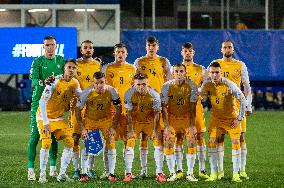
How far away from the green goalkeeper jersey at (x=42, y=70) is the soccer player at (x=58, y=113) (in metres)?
A: 0.22

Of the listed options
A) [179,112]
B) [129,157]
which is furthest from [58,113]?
[179,112]

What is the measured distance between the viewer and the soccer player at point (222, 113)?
1086cm

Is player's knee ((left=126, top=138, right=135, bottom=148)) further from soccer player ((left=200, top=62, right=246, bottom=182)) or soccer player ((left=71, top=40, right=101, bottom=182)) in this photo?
soccer player ((left=200, top=62, right=246, bottom=182))

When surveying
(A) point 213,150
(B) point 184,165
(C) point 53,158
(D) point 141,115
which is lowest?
(B) point 184,165

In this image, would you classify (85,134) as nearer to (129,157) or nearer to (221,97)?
(129,157)

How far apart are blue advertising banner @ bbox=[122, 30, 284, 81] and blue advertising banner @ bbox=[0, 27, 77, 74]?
369cm

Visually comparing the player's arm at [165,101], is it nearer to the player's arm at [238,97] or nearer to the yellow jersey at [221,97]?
the yellow jersey at [221,97]

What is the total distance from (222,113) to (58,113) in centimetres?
226

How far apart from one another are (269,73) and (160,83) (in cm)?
1681

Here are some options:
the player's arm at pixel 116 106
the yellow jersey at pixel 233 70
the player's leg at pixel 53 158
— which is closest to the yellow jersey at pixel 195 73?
the yellow jersey at pixel 233 70

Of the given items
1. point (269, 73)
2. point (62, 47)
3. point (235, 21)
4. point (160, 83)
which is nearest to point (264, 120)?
point (269, 73)

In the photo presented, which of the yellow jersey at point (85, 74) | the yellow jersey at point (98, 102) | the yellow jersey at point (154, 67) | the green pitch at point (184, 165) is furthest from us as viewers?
the yellow jersey at point (154, 67)

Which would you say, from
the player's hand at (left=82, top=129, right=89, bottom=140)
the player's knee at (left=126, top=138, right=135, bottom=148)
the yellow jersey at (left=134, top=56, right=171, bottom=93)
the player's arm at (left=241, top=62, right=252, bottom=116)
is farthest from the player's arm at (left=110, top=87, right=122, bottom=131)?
the player's arm at (left=241, top=62, right=252, bottom=116)

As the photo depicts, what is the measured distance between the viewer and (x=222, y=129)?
36.3 ft
